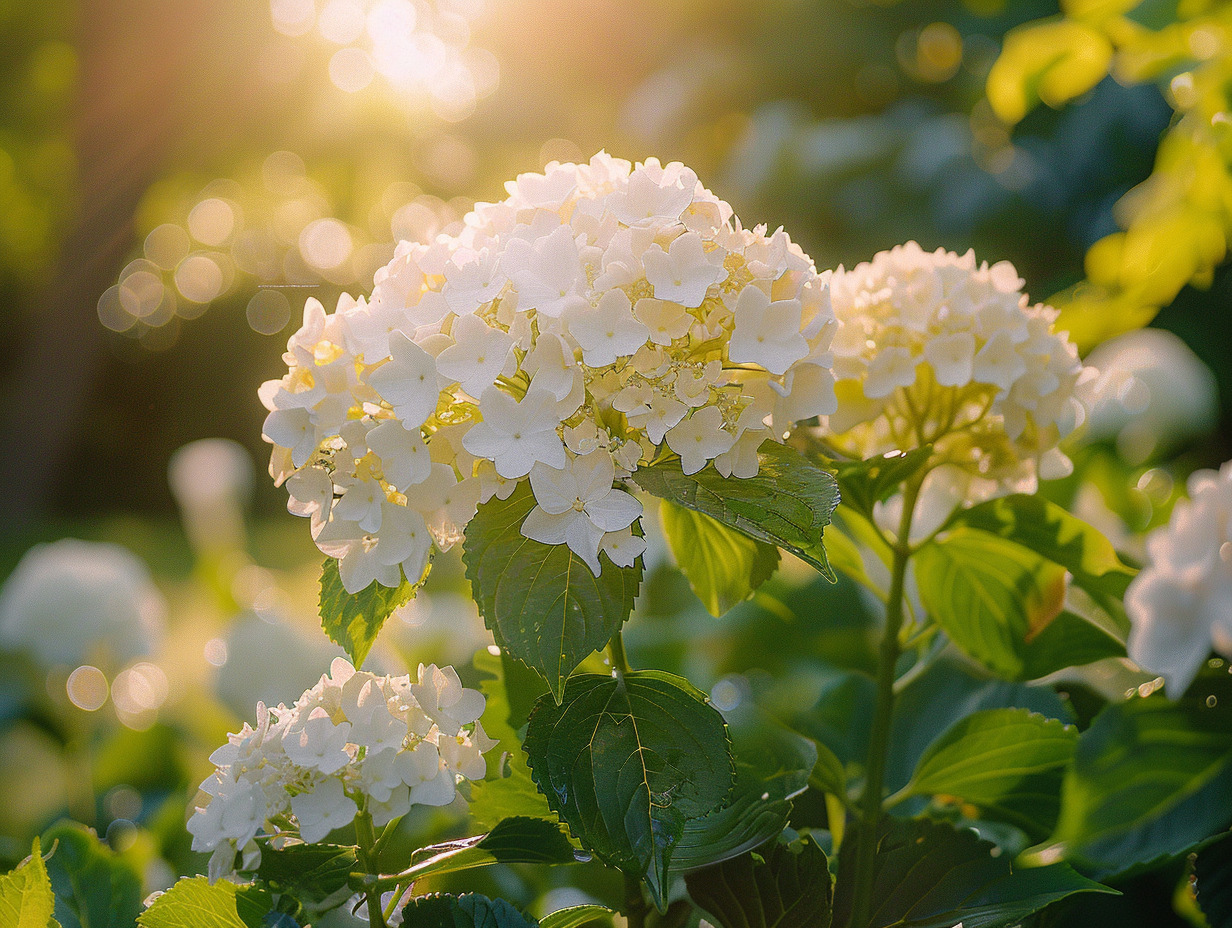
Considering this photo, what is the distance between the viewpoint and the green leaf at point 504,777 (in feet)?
1.34

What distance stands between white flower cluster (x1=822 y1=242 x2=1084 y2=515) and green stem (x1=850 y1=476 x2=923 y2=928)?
41 millimetres

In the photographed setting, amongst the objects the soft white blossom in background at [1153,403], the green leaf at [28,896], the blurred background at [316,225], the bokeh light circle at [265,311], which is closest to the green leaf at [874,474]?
the blurred background at [316,225]

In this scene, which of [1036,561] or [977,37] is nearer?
[1036,561]

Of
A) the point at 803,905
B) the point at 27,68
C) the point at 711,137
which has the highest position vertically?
the point at 27,68

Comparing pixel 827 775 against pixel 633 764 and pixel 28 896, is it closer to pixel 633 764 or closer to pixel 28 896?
pixel 633 764

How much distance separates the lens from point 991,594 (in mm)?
484

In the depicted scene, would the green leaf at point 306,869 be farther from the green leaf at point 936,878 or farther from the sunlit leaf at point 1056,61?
the sunlit leaf at point 1056,61

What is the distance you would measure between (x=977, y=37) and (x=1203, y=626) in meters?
2.22

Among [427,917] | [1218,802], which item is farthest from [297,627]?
[1218,802]

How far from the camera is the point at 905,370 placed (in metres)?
0.44

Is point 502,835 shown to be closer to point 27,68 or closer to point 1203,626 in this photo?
point 1203,626

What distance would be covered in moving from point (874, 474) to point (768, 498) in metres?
0.15

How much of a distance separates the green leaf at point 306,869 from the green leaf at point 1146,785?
0.99 feet

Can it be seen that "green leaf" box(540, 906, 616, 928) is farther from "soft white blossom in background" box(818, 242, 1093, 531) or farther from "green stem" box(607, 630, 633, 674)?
"soft white blossom in background" box(818, 242, 1093, 531)
